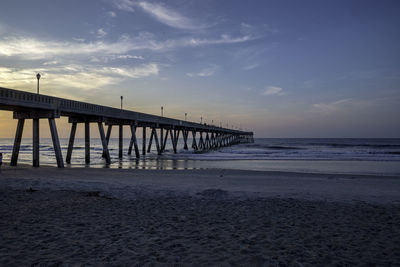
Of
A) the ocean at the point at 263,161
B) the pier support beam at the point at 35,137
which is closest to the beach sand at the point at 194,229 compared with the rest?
the pier support beam at the point at 35,137

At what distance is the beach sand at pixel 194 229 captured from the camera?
3711 mm

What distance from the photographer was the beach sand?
12.2 ft

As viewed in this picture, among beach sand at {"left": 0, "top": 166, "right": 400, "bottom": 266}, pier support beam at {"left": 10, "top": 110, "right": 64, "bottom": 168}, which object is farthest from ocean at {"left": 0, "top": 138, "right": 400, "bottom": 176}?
beach sand at {"left": 0, "top": 166, "right": 400, "bottom": 266}

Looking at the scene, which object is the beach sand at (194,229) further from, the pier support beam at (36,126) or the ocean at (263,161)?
the ocean at (263,161)

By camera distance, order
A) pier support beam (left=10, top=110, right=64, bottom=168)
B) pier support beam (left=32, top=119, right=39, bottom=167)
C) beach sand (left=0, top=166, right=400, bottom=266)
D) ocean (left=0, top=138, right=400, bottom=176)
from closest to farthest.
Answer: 1. beach sand (left=0, top=166, right=400, bottom=266)
2. pier support beam (left=32, top=119, right=39, bottom=167)
3. pier support beam (left=10, top=110, right=64, bottom=168)
4. ocean (left=0, top=138, right=400, bottom=176)

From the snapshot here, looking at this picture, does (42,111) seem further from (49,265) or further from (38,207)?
(49,265)

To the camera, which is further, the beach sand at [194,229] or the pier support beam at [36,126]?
the pier support beam at [36,126]

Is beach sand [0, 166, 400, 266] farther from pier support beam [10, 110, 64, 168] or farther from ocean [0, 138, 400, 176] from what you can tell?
ocean [0, 138, 400, 176]

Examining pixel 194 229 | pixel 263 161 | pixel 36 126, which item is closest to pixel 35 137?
pixel 36 126

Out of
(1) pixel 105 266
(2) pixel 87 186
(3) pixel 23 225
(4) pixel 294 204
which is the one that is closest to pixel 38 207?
(3) pixel 23 225

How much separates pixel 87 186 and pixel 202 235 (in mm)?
6410

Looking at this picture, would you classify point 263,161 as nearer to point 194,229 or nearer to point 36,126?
point 36,126

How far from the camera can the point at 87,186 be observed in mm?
9586

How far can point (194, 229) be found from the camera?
16.4ft
